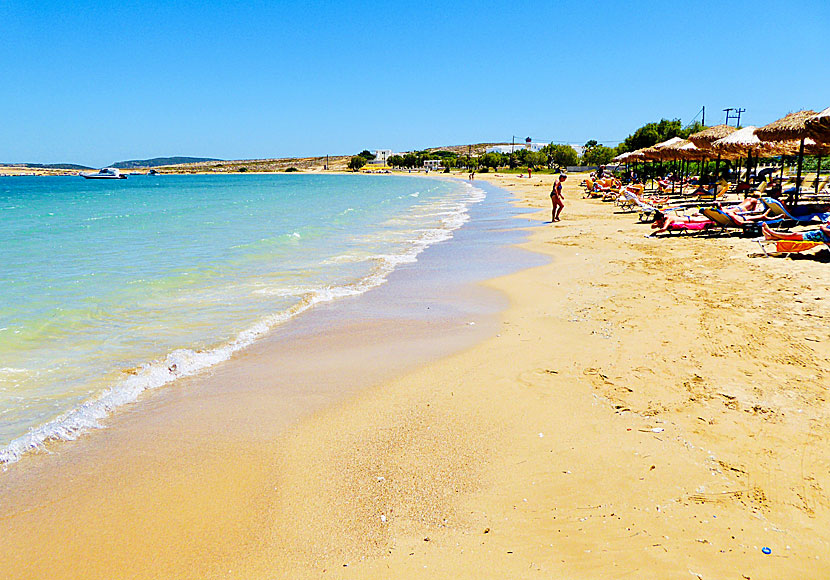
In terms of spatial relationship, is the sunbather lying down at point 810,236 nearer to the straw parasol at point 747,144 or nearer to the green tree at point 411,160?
the straw parasol at point 747,144

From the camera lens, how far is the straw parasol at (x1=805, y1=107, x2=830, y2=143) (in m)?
10.6

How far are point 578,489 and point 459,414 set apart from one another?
1.18m

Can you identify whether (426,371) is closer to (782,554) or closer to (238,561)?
(238,561)

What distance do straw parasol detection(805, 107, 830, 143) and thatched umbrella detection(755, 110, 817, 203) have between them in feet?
3.48

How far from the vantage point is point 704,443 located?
332 centimetres

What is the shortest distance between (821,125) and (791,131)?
2986mm

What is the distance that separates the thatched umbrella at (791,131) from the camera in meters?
13.2

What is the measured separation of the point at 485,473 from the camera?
125 inches

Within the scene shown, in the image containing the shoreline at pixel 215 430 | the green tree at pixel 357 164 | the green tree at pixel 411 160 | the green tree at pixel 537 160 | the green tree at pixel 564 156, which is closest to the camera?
the shoreline at pixel 215 430

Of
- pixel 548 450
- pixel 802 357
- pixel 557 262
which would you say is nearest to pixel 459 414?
pixel 548 450

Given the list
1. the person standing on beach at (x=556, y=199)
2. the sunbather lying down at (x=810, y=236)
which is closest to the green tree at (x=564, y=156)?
the person standing on beach at (x=556, y=199)

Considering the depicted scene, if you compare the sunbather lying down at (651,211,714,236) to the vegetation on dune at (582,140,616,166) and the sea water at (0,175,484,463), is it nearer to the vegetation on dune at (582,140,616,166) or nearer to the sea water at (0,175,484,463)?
the sea water at (0,175,484,463)

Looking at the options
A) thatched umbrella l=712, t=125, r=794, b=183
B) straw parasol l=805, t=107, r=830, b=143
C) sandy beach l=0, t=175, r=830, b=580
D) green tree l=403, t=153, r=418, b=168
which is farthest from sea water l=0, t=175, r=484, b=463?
green tree l=403, t=153, r=418, b=168

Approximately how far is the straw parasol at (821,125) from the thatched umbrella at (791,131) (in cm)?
106
